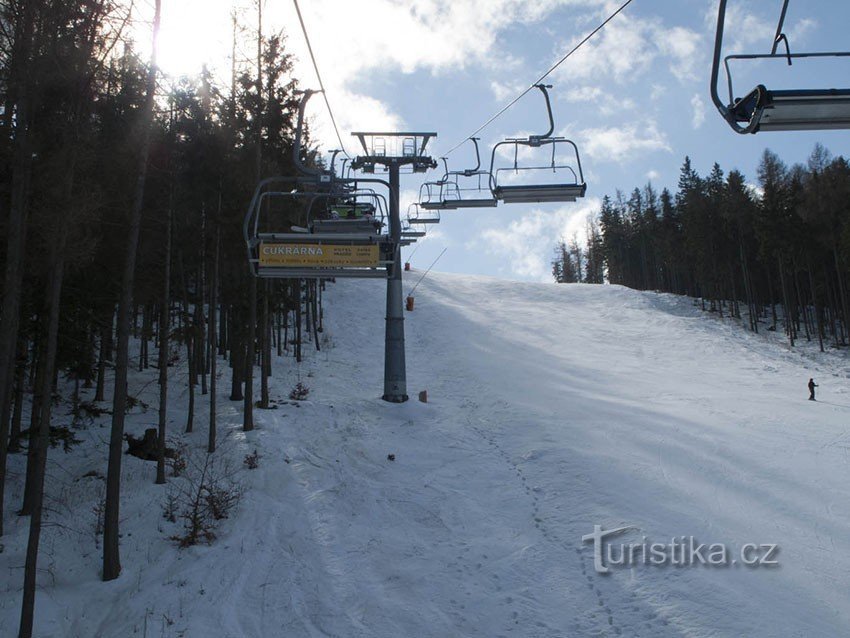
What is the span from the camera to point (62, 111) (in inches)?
322

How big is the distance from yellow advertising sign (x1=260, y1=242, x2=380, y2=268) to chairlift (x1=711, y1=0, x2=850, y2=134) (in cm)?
689

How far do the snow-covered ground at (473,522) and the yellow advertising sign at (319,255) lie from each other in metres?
4.77

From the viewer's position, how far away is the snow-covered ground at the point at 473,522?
289 inches

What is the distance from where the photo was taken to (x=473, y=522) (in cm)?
997

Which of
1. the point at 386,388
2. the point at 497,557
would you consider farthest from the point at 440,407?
the point at 497,557

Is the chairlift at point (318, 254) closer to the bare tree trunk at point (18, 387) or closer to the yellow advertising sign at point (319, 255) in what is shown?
the yellow advertising sign at point (319, 255)

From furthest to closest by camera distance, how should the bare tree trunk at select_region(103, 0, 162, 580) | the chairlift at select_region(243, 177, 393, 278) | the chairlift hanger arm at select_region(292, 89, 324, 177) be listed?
1. the chairlift hanger arm at select_region(292, 89, 324, 177)
2. the chairlift at select_region(243, 177, 393, 278)
3. the bare tree trunk at select_region(103, 0, 162, 580)

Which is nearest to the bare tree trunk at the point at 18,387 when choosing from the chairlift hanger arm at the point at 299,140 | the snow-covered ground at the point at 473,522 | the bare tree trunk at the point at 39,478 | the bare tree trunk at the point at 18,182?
the snow-covered ground at the point at 473,522

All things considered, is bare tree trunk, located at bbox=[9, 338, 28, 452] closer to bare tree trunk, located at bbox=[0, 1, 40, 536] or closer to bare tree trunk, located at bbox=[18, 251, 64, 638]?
bare tree trunk, located at bbox=[0, 1, 40, 536]

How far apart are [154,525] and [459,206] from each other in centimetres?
1029

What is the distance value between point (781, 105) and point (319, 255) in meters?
7.75

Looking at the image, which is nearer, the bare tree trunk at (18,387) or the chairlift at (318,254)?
the chairlift at (318,254)

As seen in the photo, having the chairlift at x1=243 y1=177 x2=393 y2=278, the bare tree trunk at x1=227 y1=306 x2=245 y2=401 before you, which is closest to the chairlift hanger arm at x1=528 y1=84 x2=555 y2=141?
the chairlift at x1=243 y1=177 x2=393 y2=278

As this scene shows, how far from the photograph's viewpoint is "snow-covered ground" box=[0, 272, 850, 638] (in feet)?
24.1
